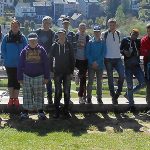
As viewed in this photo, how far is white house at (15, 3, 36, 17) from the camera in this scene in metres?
163

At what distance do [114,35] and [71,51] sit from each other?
1161 millimetres

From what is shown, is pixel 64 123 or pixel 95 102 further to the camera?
pixel 95 102

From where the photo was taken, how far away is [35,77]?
9.23m

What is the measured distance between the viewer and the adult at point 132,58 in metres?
9.86

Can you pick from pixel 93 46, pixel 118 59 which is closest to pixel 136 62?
pixel 118 59

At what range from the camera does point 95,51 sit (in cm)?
981

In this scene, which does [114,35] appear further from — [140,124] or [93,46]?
[140,124]

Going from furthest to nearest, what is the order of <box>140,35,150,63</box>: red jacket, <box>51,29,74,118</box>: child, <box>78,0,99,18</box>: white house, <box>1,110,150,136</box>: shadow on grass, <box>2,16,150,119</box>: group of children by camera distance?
1. <box>78,0,99,18</box>: white house
2. <box>140,35,150,63</box>: red jacket
3. <box>51,29,74,118</box>: child
4. <box>2,16,150,119</box>: group of children
5. <box>1,110,150,136</box>: shadow on grass

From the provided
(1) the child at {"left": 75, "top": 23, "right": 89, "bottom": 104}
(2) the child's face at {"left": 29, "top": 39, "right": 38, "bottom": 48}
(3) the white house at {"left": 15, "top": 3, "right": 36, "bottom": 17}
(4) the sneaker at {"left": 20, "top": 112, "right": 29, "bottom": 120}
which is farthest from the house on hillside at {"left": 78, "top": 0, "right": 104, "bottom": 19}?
(2) the child's face at {"left": 29, "top": 39, "right": 38, "bottom": 48}

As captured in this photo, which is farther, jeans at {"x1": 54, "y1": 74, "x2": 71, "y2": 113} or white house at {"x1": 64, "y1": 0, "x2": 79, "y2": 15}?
white house at {"x1": 64, "y1": 0, "x2": 79, "y2": 15}

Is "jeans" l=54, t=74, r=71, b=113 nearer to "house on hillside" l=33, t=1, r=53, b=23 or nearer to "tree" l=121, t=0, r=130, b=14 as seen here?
"house on hillside" l=33, t=1, r=53, b=23

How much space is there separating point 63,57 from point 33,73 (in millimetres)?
727

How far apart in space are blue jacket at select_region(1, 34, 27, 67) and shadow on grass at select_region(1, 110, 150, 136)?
47.7 inches

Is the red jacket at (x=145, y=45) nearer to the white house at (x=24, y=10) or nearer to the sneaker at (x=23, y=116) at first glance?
the sneaker at (x=23, y=116)
